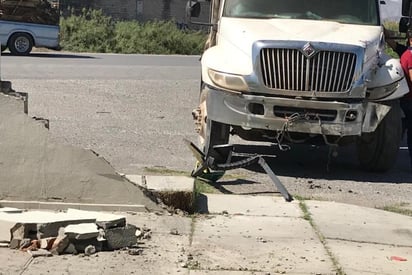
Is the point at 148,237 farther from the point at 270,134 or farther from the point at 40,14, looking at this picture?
the point at 40,14

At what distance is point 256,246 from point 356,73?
383 centimetres

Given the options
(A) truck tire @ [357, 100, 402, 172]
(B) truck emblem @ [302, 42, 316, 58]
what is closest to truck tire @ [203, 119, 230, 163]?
(B) truck emblem @ [302, 42, 316, 58]

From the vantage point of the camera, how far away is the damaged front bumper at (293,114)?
9.64 m

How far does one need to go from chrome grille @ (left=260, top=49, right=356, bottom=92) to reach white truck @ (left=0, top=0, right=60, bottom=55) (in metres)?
20.0

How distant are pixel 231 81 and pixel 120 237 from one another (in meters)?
3.82

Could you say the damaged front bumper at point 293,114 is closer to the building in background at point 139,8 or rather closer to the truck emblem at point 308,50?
the truck emblem at point 308,50

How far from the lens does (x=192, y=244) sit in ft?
21.4

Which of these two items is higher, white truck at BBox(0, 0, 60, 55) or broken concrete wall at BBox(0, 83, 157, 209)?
broken concrete wall at BBox(0, 83, 157, 209)

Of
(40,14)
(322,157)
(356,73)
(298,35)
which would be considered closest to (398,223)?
(356,73)

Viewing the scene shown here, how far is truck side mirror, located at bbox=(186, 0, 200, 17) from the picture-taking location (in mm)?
12172

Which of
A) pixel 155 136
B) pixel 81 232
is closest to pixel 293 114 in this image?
pixel 155 136

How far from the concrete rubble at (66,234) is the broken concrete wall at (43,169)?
814 millimetres

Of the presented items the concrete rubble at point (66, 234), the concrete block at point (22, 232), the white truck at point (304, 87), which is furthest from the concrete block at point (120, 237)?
the white truck at point (304, 87)

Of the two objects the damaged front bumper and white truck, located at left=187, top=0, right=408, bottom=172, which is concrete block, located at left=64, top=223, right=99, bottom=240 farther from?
the damaged front bumper
